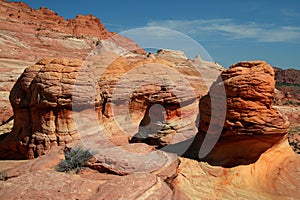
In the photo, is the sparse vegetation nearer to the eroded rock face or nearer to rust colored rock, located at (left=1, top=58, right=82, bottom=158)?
the eroded rock face

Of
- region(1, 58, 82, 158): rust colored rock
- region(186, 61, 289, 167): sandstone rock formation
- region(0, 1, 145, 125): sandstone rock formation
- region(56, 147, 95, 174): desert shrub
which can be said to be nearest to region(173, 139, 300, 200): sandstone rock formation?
region(186, 61, 289, 167): sandstone rock formation

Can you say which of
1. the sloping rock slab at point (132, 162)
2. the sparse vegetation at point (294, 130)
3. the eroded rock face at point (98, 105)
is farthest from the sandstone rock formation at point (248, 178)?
the sparse vegetation at point (294, 130)

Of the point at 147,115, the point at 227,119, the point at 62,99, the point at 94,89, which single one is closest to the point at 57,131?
the point at 62,99

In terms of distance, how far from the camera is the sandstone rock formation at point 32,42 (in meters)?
21.7

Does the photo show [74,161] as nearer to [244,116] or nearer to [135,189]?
[135,189]

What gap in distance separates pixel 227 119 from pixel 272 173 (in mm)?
1738

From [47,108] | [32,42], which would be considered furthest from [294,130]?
[32,42]

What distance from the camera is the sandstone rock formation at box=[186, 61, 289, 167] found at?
671 cm

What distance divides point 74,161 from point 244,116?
4.11 metres

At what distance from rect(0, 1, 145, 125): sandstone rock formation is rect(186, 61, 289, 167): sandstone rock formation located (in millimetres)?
12550

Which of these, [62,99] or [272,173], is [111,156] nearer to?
[62,99]

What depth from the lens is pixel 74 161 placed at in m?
5.71

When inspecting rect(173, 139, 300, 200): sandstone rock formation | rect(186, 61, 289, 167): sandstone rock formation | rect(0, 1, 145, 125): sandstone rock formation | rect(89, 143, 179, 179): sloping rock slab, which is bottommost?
rect(173, 139, 300, 200): sandstone rock formation

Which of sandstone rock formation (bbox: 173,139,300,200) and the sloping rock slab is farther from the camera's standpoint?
sandstone rock formation (bbox: 173,139,300,200)
